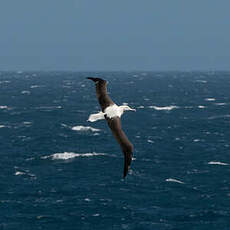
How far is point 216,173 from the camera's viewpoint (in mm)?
106438

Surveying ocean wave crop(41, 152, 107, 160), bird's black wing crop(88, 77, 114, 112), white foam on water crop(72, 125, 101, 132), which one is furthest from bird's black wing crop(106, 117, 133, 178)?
white foam on water crop(72, 125, 101, 132)

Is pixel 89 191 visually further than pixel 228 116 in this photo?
No

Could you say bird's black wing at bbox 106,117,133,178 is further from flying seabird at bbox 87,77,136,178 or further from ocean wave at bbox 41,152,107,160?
ocean wave at bbox 41,152,107,160

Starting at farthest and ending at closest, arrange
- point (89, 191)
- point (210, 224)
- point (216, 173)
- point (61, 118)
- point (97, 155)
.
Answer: point (61, 118) → point (97, 155) → point (216, 173) → point (89, 191) → point (210, 224)

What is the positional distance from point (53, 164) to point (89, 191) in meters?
22.2

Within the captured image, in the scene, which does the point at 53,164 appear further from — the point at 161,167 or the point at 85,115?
the point at 85,115

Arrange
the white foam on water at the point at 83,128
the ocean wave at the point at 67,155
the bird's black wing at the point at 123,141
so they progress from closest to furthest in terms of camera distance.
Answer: the bird's black wing at the point at 123,141 < the ocean wave at the point at 67,155 < the white foam on water at the point at 83,128

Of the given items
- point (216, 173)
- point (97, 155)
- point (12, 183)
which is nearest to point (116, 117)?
point (12, 183)

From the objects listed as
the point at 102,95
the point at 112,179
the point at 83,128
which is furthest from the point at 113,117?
the point at 83,128

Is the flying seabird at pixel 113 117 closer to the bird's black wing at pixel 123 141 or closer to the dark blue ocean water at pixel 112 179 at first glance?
the bird's black wing at pixel 123 141

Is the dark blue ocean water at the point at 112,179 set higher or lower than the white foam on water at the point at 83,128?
lower

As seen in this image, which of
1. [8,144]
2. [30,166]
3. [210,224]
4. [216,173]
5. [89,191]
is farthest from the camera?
[8,144]

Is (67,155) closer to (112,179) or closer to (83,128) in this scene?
(112,179)

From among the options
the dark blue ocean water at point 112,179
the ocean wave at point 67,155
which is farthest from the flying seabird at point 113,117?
the ocean wave at point 67,155
